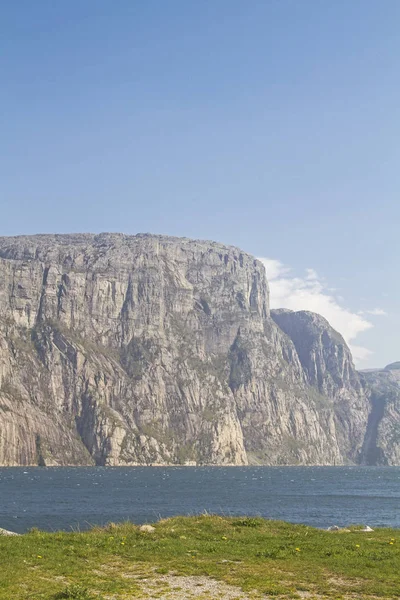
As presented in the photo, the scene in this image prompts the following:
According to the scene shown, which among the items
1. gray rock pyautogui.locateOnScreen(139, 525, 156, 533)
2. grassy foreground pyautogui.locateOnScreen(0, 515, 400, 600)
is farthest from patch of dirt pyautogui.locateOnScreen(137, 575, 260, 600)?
gray rock pyautogui.locateOnScreen(139, 525, 156, 533)

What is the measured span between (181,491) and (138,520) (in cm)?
7499

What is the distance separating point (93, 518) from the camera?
299 ft

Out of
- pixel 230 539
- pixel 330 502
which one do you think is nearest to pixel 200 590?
pixel 230 539

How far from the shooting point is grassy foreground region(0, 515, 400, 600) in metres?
26.1

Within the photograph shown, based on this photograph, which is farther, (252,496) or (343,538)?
(252,496)

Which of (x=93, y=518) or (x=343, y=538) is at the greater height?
(x=343, y=538)

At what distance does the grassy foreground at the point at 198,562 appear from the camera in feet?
85.6

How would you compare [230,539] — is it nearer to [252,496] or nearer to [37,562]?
[37,562]

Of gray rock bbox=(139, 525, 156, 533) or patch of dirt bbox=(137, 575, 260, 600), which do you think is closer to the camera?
patch of dirt bbox=(137, 575, 260, 600)

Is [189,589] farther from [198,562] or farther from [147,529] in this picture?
[147,529]

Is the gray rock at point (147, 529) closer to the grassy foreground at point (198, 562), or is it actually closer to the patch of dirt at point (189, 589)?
the grassy foreground at point (198, 562)

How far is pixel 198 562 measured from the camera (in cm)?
3177

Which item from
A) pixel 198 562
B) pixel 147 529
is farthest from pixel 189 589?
pixel 147 529

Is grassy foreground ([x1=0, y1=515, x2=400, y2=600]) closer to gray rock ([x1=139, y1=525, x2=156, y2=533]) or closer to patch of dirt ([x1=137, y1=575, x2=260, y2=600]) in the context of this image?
patch of dirt ([x1=137, y1=575, x2=260, y2=600])
